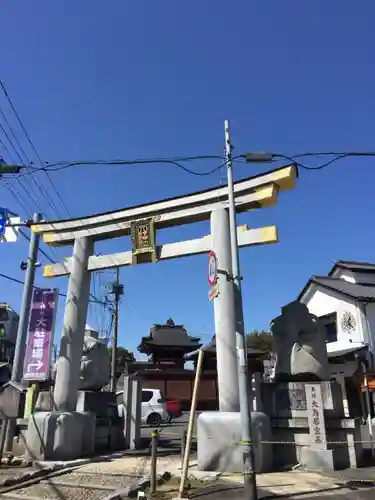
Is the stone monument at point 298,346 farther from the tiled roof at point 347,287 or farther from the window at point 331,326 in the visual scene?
the window at point 331,326

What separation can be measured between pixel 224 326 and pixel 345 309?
1576 centimetres

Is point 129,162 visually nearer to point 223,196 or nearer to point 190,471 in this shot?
point 223,196

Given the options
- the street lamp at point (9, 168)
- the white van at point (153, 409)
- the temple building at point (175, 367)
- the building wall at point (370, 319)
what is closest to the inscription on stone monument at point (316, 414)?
the street lamp at point (9, 168)

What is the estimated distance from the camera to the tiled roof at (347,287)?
75.4 feet

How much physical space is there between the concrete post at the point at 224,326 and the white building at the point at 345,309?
1085 cm

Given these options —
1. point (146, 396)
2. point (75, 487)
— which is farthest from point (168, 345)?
point (75, 487)

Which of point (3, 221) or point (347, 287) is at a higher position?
point (347, 287)

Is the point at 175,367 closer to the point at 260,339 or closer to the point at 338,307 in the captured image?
the point at 260,339

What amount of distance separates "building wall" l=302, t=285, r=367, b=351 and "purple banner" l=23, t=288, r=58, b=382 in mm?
16545

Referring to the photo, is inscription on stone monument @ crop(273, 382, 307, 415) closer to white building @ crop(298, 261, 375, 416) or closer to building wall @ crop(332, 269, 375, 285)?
white building @ crop(298, 261, 375, 416)

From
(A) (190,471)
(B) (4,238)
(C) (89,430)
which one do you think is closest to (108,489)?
(A) (190,471)

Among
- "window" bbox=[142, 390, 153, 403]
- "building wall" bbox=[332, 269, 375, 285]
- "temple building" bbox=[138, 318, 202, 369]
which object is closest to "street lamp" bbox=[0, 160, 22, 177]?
"window" bbox=[142, 390, 153, 403]

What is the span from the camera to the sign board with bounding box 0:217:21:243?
13.2 metres

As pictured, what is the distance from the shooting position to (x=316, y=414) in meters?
9.60
